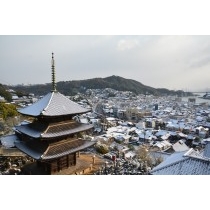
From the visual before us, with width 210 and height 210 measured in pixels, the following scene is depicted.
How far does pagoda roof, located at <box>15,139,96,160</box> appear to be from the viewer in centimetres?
371

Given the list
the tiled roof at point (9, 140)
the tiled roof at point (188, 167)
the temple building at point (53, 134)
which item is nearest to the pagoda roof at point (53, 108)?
the temple building at point (53, 134)

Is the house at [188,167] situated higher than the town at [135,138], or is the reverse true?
the house at [188,167]

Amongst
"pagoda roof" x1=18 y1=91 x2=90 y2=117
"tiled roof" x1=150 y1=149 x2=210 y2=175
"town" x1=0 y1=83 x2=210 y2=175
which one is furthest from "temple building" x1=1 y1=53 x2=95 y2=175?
"tiled roof" x1=150 y1=149 x2=210 y2=175

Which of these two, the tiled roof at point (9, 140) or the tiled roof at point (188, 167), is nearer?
the tiled roof at point (188, 167)

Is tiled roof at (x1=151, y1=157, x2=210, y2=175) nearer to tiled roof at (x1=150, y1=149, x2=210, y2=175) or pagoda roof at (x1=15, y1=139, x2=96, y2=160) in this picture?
tiled roof at (x1=150, y1=149, x2=210, y2=175)

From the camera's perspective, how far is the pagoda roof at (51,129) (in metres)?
3.74

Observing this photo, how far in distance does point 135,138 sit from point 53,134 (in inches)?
407

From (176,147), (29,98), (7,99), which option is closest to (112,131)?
(176,147)

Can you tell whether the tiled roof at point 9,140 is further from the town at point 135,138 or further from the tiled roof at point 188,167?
the tiled roof at point 188,167

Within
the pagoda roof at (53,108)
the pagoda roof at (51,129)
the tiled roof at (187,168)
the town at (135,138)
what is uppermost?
the pagoda roof at (53,108)

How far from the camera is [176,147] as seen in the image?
11.6 metres

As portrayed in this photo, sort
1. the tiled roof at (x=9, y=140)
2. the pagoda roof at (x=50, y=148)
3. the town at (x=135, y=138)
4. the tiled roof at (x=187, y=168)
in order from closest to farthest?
the tiled roof at (x=187, y=168)
the pagoda roof at (x=50, y=148)
the town at (x=135, y=138)
the tiled roof at (x=9, y=140)

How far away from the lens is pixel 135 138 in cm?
1370

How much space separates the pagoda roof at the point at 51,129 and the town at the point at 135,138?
1.81 ft
